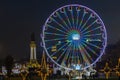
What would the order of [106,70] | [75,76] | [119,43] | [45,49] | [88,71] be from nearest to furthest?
[45,49], [106,70], [75,76], [88,71], [119,43]

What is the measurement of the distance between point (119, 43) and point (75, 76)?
66.8 meters

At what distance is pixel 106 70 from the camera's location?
249ft

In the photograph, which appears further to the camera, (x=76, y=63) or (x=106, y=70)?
(x=76, y=63)

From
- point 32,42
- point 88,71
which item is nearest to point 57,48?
point 88,71

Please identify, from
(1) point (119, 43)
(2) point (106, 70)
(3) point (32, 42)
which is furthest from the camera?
(1) point (119, 43)

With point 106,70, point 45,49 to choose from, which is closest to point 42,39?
point 45,49

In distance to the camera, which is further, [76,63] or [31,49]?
[31,49]

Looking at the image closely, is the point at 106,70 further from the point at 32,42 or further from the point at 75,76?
the point at 32,42

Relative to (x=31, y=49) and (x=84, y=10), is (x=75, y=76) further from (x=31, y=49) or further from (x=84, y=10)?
(x=31, y=49)

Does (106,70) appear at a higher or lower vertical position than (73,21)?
lower

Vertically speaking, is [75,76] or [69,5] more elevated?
[69,5]

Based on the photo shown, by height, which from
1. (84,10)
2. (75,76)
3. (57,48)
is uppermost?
(84,10)

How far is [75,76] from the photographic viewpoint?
82.8 m

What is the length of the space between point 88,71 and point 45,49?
1421 inches
